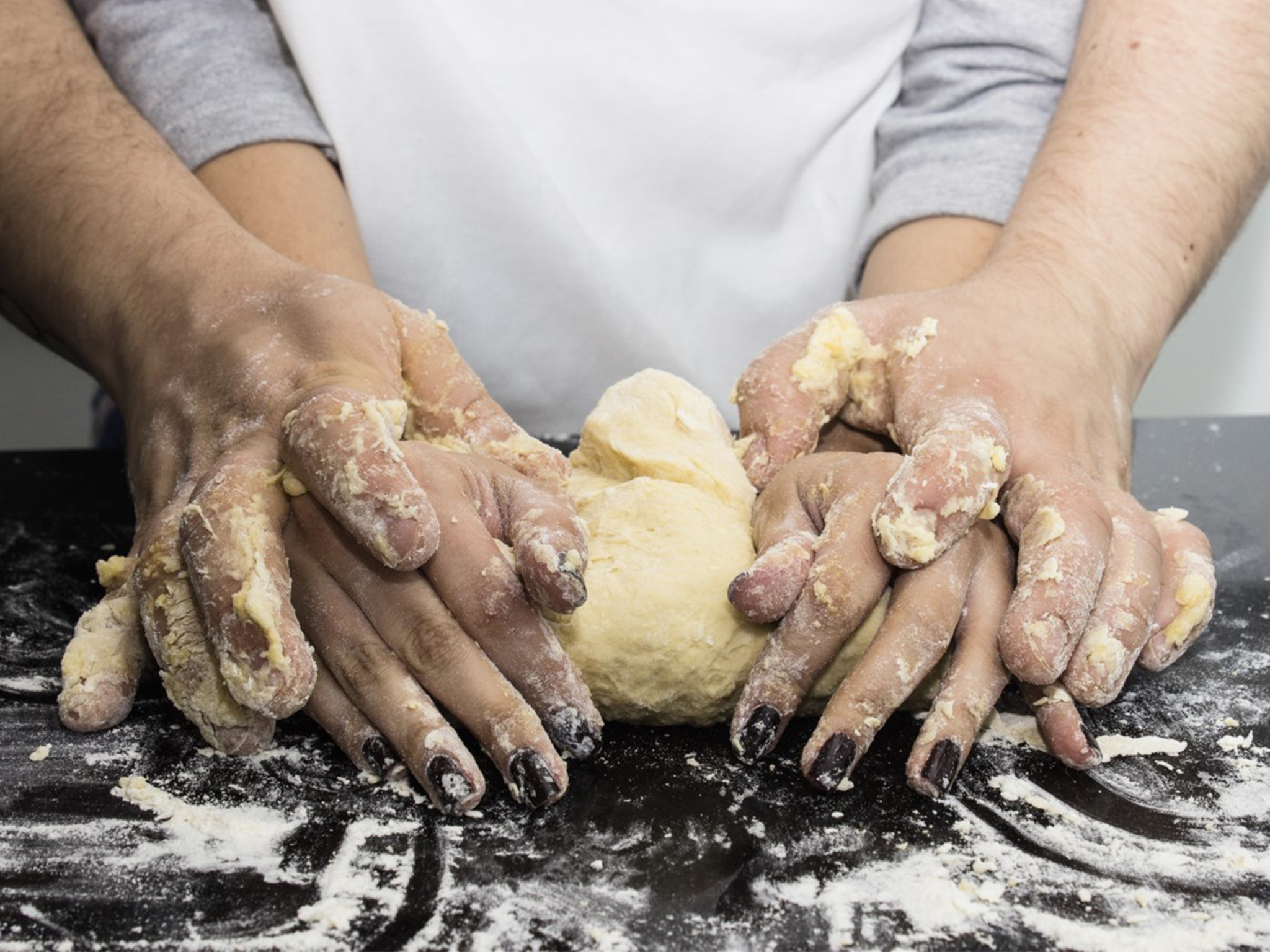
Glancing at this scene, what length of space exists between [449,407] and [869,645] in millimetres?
534

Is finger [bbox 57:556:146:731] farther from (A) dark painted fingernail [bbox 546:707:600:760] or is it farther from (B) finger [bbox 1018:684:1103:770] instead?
(B) finger [bbox 1018:684:1103:770]

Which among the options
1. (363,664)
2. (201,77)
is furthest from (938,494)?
(201,77)

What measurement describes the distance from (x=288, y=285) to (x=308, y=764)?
53 cm

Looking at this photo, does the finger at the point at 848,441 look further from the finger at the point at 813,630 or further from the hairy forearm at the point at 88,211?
the hairy forearm at the point at 88,211

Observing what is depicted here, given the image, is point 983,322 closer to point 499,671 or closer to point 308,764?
point 499,671

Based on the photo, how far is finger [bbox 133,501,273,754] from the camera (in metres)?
1.15

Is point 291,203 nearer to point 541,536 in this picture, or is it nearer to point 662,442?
point 662,442

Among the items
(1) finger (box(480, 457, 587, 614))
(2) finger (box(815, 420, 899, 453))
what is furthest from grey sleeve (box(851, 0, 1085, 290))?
(1) finger (box(480, 457, 587, 614))

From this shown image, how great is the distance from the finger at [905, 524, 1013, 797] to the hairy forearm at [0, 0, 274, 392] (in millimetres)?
899

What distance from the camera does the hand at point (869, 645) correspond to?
1.11 metres

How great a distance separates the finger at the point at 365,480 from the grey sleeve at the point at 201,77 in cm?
80

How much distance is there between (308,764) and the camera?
45.4 inches

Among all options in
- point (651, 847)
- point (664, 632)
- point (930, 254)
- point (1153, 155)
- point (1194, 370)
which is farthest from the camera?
point (1194, 370)

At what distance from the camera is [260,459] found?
118cm
